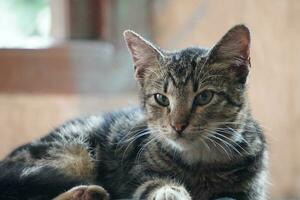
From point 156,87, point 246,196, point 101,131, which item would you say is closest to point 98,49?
point 101,131

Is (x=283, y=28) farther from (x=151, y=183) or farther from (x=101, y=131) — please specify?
(x=151, y=183)

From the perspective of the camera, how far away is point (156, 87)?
1836 mm

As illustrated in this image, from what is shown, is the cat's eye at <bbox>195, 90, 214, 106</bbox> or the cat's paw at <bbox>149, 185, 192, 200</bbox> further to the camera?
the cat's eye at <bbox>195, 90, 214, 106</bbox>

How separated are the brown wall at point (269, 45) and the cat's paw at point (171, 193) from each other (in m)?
1.08

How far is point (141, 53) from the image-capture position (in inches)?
75.0

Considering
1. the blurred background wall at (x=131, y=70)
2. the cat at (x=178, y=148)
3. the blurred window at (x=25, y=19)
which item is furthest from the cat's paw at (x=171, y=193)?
the blurred window at (x=25, y=19)

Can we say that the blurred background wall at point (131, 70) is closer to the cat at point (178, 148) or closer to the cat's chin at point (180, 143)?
the cat at point (178, 148)

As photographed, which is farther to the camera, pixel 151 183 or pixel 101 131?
pixel 101 131

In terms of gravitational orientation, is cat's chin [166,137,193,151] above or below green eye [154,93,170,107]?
below

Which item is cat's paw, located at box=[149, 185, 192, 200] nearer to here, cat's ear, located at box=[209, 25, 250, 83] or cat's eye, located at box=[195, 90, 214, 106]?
cat's eye, located at box=[195, 90, 214, 106]

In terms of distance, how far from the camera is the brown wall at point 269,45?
8.79 feet

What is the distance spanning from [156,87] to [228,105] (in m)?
0.21

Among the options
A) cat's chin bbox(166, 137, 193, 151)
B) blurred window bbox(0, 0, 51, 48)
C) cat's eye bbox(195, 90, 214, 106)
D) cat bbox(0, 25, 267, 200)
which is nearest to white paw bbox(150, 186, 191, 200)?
cat bbox(0, 25, 267, 200)

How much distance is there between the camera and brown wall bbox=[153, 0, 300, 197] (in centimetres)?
268
